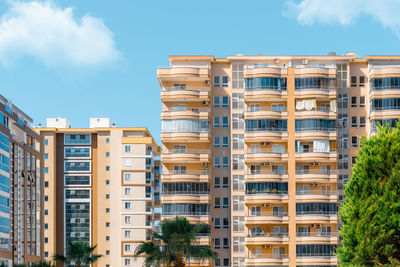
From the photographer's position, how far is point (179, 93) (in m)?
98.6

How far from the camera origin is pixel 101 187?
142m

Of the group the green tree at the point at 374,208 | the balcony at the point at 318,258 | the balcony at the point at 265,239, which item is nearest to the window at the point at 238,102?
the balcony at the point at 265,239

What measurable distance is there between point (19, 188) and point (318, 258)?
5030 cm

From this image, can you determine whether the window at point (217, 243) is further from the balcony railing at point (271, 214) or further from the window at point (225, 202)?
the balcony railing at point (271, 214)

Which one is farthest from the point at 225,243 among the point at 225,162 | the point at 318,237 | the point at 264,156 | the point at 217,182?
the point at 264,156

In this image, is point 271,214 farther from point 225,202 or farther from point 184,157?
point 184,157

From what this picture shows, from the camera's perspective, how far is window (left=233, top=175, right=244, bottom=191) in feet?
327

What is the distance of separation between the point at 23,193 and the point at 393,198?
7850cm

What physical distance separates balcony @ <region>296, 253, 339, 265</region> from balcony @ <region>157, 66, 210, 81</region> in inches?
925

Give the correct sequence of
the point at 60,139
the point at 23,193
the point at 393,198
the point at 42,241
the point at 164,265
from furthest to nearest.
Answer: the point at 60,139 → the point at 42,241 → the point at 23,193 → the point at 164,265 → the point at 393,198

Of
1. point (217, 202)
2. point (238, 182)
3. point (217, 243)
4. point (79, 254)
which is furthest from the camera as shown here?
point (79, 254)

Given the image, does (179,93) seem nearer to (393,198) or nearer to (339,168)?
(339,168)

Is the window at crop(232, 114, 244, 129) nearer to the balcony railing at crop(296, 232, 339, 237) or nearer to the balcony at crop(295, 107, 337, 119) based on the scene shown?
the balcony at crop(295, 107, 337, 119)

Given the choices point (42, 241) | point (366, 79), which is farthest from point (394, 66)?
point (42, 241)
